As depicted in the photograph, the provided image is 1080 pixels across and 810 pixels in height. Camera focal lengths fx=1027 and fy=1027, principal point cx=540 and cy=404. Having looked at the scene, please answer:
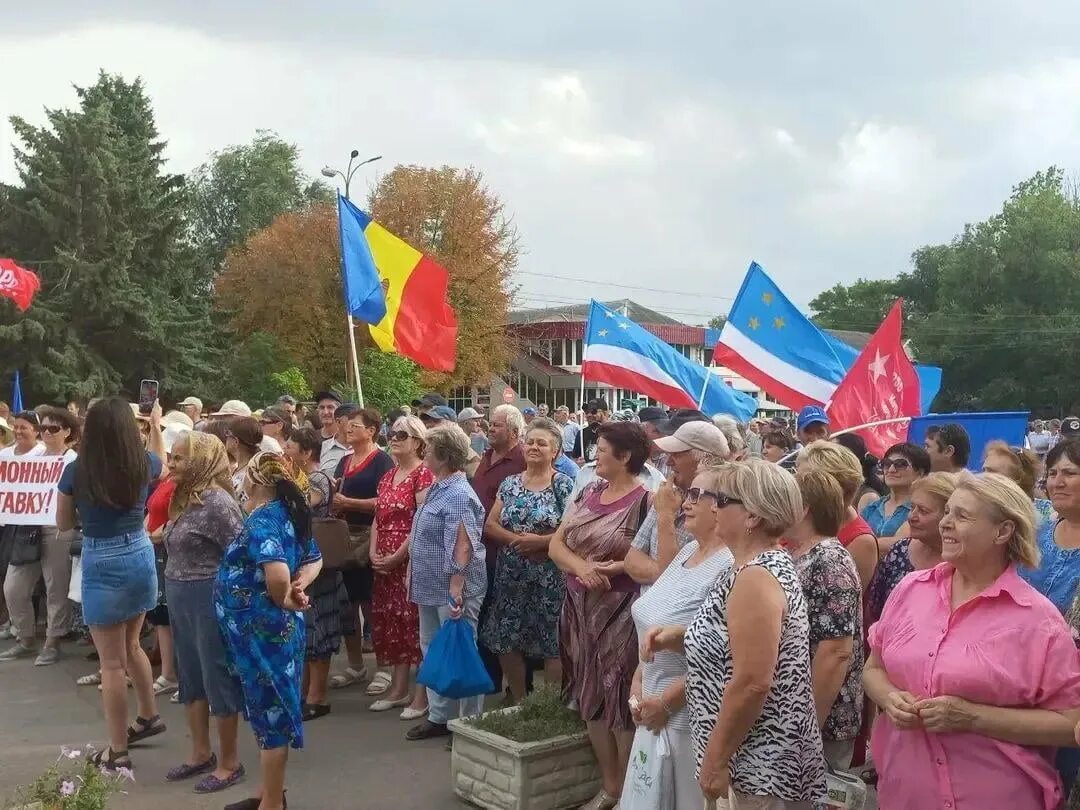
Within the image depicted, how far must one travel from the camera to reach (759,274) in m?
10.6

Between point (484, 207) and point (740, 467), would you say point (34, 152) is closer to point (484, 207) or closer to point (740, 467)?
point (484, 207)

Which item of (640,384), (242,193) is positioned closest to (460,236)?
(242,193)

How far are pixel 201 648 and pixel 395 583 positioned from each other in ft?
5.45

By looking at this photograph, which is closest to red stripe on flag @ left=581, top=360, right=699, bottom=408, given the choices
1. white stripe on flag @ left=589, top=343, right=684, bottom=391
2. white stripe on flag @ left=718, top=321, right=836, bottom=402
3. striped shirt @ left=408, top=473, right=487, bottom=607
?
white stripe on flag @ left=589, top=343, right=684, bottom=391

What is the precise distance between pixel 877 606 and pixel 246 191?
5512cm

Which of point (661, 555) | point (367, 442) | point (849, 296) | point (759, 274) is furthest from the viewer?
point (849, 296)

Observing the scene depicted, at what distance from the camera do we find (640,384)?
11391 mm

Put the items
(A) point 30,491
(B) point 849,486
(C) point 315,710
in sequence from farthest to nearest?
(A) point 30,491, (C) point 315,710, (B) point 849,486

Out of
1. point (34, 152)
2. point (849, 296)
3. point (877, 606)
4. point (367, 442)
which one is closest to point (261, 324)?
point (34, 152)

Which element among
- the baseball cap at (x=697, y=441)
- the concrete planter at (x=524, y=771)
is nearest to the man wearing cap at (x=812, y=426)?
the baseball cap at (x=697, y=441)

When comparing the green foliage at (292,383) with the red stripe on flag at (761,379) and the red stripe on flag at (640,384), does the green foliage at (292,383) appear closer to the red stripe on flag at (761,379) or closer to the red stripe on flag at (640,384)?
the red stripe on flag at (640,384)

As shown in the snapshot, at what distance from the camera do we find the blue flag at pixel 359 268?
35.7ft

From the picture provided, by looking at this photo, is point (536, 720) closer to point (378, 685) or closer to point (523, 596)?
point (523, 596)

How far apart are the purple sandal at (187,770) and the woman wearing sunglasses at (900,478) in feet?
12.2
